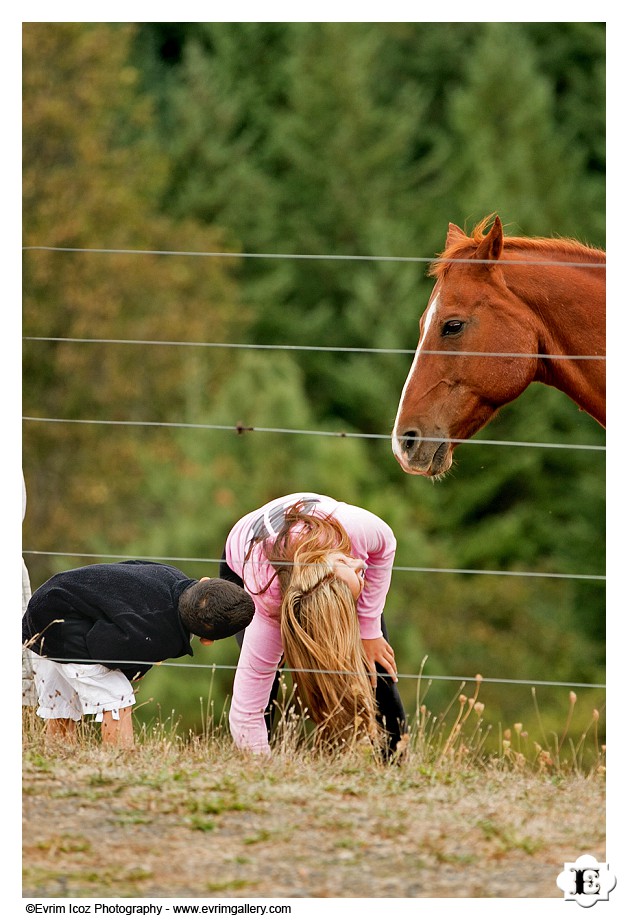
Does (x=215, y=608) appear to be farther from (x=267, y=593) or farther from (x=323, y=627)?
(x=323, y=627)

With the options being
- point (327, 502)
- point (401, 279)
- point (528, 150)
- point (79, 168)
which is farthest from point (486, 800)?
point (528, 150)

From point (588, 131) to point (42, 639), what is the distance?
19162mm

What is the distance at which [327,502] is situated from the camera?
3.86m

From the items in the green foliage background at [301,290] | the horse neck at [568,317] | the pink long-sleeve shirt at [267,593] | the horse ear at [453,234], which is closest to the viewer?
the pink long-sleeve shirt at [267,593]

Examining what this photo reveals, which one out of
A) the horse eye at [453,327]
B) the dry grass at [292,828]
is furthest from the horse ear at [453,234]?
the dry grass at [292,828]

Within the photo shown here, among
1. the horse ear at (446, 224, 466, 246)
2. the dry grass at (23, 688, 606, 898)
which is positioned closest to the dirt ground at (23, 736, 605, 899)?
the dry grass at (23, 688, 606, 898)

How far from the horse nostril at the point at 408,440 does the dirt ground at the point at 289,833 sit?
967 mm

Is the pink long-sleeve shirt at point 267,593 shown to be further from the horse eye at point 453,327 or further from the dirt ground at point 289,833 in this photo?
the horse eye at point 453,327

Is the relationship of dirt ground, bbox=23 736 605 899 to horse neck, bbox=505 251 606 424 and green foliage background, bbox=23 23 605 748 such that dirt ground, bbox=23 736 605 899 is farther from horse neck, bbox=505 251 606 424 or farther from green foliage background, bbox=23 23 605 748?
green foliage background, bbox=23 23 605 748

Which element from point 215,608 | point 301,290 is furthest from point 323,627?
point 301,290

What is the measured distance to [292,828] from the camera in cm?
334

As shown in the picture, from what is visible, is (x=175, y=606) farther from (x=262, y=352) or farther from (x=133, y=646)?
(x=262, y=352)

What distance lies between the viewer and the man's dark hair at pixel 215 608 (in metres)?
3.64

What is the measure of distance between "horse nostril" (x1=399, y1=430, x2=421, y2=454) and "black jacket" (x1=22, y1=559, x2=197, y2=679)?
0.77 m
